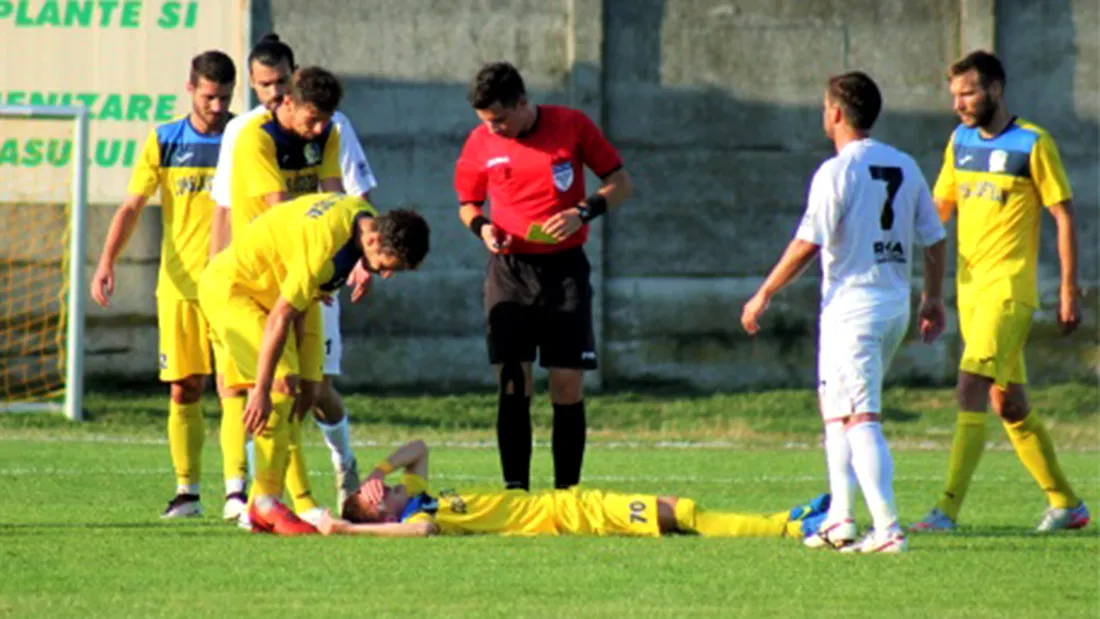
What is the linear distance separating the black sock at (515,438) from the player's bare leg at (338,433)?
690mm

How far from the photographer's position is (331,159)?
990 cm

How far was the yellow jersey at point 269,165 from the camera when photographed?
9453mm

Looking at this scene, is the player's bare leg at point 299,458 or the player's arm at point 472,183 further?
the player's arm at point 472,183

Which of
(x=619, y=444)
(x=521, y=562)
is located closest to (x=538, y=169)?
(x=521, y=562)

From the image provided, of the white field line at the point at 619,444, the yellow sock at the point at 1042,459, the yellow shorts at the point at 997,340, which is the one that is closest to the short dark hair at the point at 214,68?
the yellow shorts at the point at 997,340

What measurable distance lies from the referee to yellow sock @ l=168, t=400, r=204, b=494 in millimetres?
1359

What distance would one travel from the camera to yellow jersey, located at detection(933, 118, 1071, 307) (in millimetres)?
9930

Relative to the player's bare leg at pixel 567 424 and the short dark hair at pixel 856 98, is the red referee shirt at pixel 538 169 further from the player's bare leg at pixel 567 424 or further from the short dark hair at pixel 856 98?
the short dark hair at pixel 856 98

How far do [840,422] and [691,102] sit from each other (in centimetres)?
1022

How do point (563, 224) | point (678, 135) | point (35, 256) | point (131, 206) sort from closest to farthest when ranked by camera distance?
point (563, 224) → point (131, 206) → point (35, 256) → point (678, 135)

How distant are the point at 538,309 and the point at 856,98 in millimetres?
2523

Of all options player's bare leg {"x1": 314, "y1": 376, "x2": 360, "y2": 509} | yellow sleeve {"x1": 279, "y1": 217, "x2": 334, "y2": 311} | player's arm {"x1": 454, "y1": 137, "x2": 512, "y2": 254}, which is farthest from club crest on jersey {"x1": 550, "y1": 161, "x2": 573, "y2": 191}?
yellow sleeve {"x1": 279, "y1": 217, "x2": 334, "y2": 311}

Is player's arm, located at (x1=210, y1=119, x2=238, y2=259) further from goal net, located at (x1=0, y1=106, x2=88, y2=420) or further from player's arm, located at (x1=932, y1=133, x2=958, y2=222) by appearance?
goal net, located at (x1=0, y1=106, x2=88, y2=420)

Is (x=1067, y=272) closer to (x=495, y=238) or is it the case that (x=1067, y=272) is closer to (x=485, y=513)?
(x=495, y=238)
